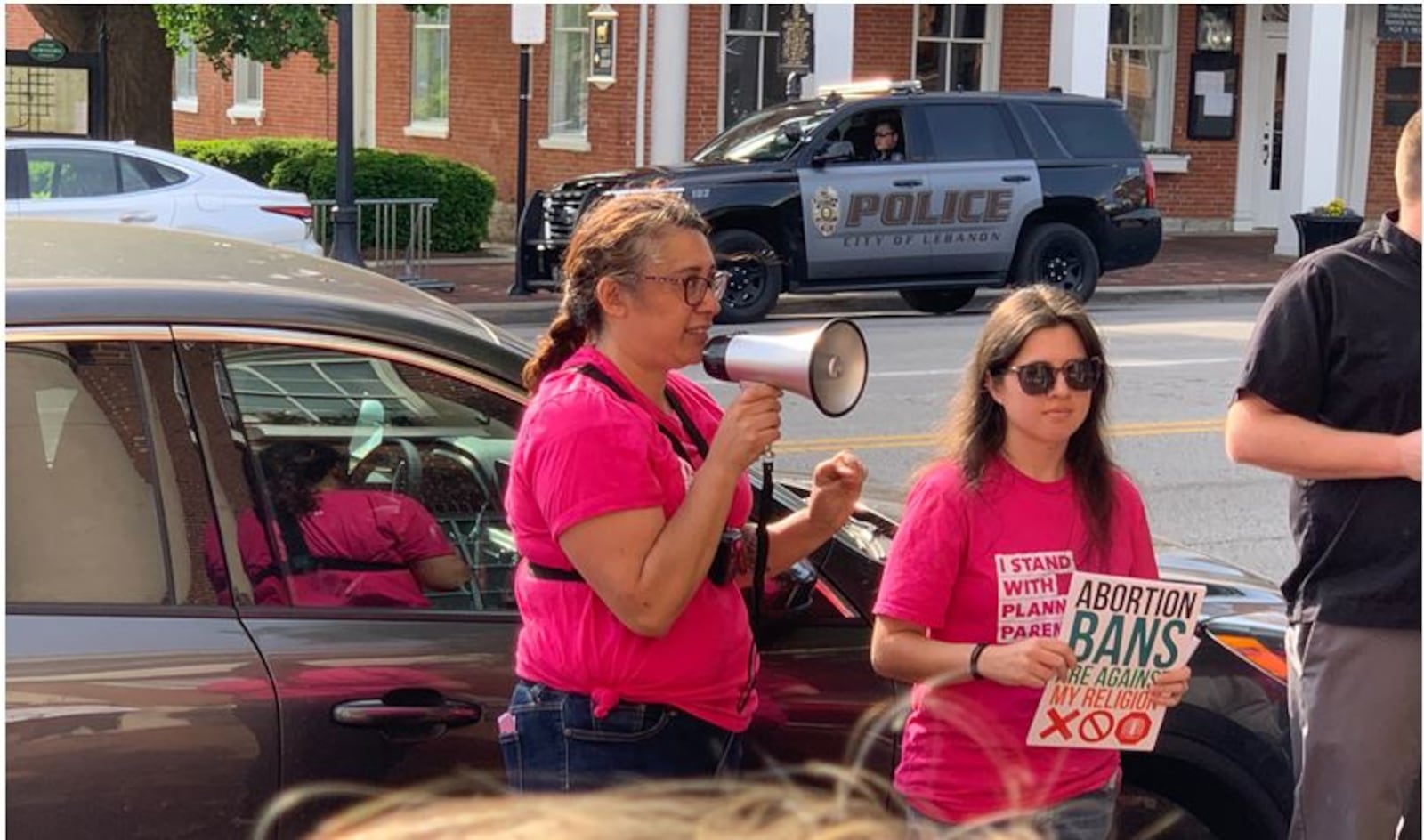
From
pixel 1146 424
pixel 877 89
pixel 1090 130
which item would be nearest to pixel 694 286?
pixel 1146 424

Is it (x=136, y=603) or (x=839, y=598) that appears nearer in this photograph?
(x=136, y=603)

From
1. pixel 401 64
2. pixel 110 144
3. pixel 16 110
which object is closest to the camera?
pixel 110 144

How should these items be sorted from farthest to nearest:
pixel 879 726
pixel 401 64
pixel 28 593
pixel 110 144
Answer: pixel 401 64 < pixel 110 144 < pixel 879 726 < pixel 28 593

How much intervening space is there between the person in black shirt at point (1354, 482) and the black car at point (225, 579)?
75cm

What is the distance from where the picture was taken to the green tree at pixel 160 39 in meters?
19.2

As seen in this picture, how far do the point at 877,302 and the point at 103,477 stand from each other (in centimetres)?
1699

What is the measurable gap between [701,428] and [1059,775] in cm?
82

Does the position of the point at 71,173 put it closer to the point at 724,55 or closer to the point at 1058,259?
the point at 1058,259

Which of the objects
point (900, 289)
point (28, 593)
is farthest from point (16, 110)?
point (28, 593)

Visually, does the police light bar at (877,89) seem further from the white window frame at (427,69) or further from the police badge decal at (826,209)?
the white window frame at (427,69)

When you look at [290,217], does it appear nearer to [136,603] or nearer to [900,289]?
[900,289]

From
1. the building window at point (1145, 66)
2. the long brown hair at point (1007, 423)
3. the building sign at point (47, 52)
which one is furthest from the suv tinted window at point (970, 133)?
the long brown hair at point (1007, 423)

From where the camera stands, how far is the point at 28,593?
10.3 feet

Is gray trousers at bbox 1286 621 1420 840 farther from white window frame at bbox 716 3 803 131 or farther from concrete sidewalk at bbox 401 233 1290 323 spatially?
white window frame at bbox 716 3 803 131
